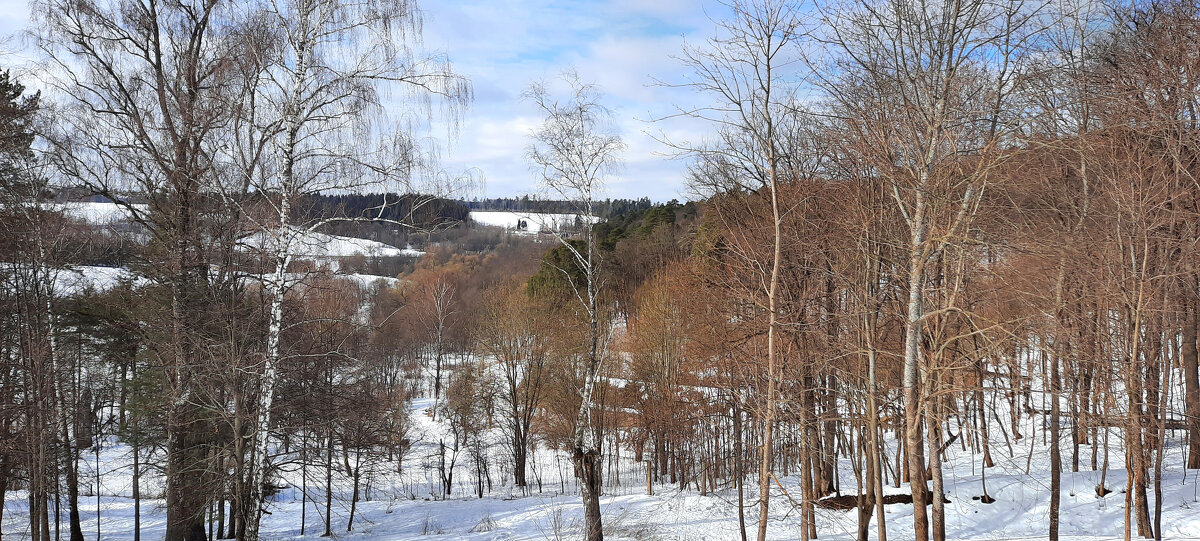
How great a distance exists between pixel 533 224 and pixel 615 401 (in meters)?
11.0

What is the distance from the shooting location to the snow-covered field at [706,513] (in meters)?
12.2

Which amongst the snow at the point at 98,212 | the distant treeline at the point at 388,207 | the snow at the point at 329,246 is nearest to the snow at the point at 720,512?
the snow at the point at 329,246

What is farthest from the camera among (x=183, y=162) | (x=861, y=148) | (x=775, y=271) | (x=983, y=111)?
(x=183, y=162)

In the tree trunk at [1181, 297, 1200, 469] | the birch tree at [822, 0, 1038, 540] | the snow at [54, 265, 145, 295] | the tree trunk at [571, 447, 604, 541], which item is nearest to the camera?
the birch tree at [822, 0, 1038, 540]

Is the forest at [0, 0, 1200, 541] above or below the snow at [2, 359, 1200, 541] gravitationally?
above

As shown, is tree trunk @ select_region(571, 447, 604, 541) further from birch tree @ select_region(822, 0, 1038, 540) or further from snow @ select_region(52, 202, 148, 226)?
snow @ select_region(52, 202, 148, 226)

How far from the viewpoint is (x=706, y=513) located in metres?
15.8

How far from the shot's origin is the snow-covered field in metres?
12.2

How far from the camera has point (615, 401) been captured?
2223 centimetres

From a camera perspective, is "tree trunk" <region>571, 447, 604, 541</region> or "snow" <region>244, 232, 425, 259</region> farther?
"tree trunk" <region>571, 447, 604, 541</region>

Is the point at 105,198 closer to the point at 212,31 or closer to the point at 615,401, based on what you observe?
the point at 212,31

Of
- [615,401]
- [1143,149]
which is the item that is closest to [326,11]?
[1143,149]

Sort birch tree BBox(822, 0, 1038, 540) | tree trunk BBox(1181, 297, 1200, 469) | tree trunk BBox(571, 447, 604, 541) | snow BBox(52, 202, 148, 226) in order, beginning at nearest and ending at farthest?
birch tree BBox(822, 0, 1038, 540)
tree trunk BBox(571, 447, 604, 541)
snow BBox(52, 202, 148, 226)
tree trunk BBox(1181, 297, 1200, 469)

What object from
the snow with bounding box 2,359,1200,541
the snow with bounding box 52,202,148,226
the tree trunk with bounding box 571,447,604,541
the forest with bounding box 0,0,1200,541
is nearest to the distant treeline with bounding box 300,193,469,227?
the forest with bounding box 0,0,1200,541
